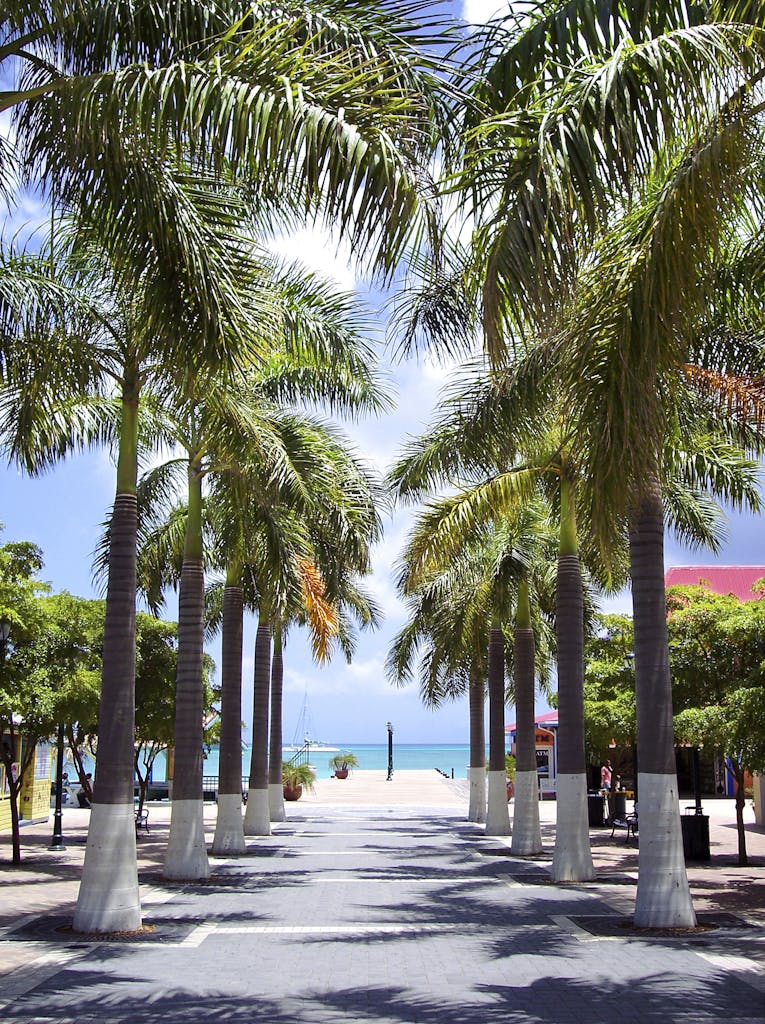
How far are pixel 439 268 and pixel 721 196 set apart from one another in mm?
1877

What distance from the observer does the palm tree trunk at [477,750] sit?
33.5 metres

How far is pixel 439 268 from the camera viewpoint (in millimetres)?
7223

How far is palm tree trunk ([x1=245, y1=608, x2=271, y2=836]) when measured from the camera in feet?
89.2

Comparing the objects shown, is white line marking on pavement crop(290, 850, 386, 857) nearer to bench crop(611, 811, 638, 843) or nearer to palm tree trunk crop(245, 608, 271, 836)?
palm tree trunk crop(245, 608, 271, 836)

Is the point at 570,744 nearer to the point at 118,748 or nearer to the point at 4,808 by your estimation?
the point at 118,748

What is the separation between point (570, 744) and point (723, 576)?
2946 centimetres

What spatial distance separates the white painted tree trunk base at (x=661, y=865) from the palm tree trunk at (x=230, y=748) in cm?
1115

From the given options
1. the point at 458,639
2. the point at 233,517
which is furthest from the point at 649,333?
the point at 458,639

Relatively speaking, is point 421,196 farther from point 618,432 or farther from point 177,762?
point 177,762

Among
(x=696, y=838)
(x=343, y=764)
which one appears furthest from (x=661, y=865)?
(x=343, y=764)

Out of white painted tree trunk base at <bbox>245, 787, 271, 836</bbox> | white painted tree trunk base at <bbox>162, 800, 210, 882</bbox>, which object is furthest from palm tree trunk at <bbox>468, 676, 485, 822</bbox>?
white painted tree trunk base at <bbox>162, 800, 210, 882</bbox>

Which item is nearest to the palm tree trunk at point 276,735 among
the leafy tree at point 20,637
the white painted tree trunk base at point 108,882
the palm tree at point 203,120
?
the leafy tree at point 20,637

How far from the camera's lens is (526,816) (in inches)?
864

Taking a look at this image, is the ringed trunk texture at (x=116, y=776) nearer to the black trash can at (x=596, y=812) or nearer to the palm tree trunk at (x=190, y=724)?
the palm tree trunk at (x=190, y=724)
